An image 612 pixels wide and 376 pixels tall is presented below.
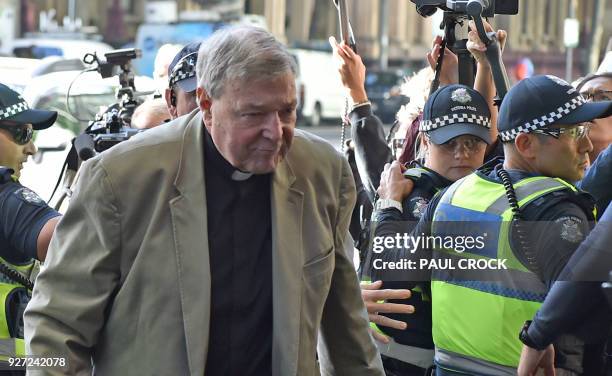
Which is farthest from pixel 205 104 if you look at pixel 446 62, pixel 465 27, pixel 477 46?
pixel 465 27

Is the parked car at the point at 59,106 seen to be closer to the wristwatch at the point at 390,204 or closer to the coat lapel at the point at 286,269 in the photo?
the wristwatch at the point at 390,204

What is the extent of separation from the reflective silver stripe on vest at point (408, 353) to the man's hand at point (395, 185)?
0.51m

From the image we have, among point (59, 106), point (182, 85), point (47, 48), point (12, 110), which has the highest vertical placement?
point (182, 85)

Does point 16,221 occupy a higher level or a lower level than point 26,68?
higher

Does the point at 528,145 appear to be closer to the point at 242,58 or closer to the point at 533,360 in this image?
the point at 533,360

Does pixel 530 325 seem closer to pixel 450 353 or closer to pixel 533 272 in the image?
pixel 533 272

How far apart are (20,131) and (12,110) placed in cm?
9

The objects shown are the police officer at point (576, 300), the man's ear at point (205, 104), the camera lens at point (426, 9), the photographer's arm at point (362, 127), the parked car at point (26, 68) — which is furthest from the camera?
the parked car at point (26, 68)

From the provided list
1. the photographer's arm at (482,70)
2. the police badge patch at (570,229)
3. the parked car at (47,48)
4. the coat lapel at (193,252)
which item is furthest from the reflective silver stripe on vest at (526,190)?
the parked car at (47,48)

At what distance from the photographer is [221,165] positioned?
357 centimetres

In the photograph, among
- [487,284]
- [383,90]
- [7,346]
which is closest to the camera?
[487,284]

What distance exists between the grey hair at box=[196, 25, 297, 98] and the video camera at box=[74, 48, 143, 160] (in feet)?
8.83

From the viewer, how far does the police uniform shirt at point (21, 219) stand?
15.5ft

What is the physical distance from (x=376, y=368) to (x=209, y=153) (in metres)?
0.76
